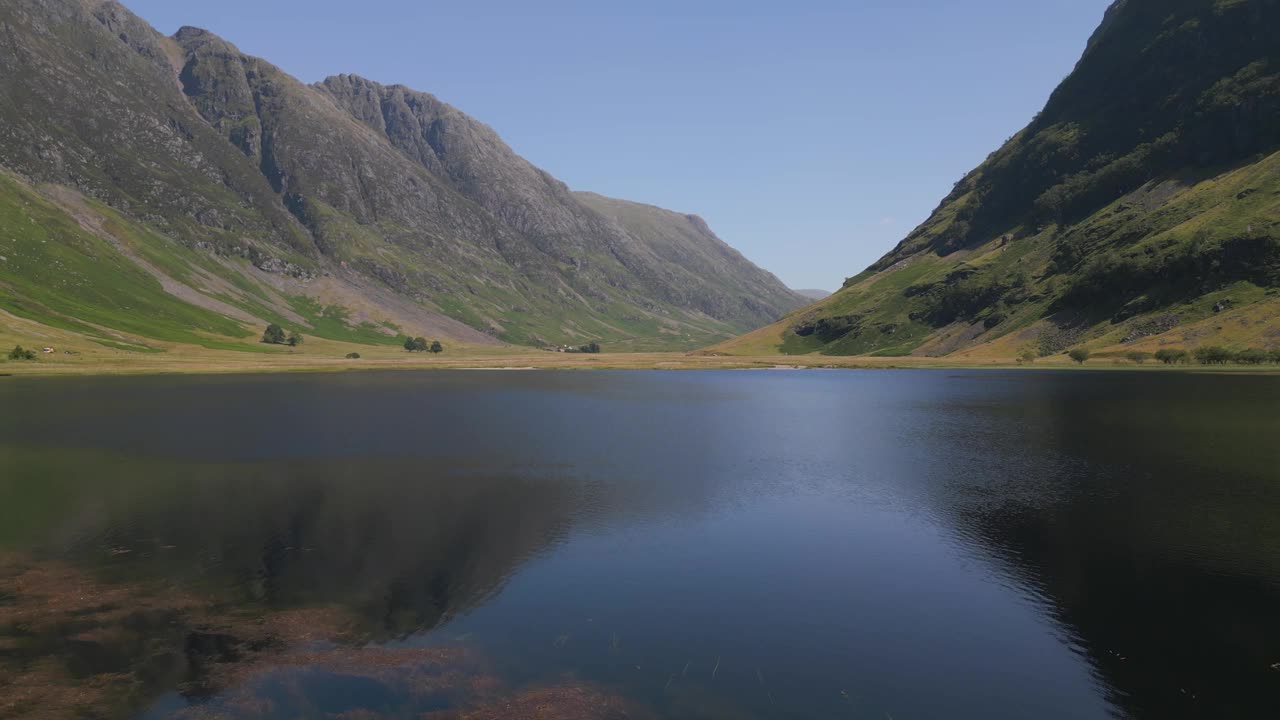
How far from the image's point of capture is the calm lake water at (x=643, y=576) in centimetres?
2575

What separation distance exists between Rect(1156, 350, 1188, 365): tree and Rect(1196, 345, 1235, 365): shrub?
13.2ft

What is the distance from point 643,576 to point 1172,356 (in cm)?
21344

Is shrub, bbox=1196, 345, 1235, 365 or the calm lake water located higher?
shrub, bbox=1196, 345, 1235, 365

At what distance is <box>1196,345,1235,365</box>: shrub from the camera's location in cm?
18675

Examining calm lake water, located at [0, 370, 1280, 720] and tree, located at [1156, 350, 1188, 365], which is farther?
tree, located at [1156, 350, 1188, 365]

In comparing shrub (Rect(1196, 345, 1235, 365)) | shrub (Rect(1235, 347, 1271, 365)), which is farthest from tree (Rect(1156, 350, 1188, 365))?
shrub (Rect(1235, 347, 1271, 365))

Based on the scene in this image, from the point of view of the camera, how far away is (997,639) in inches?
1194

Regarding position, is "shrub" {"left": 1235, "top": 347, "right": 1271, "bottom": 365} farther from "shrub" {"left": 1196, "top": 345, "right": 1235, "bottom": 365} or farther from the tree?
the tree

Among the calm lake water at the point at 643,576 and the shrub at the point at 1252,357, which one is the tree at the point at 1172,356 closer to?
the shrub at the point at 1252,357

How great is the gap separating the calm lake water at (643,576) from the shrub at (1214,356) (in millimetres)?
129283

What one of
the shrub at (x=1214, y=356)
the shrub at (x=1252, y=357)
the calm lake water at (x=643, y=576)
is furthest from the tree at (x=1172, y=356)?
the calm lake water at (x=643, y=576)

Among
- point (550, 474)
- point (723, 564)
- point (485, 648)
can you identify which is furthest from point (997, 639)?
point (550, 474)

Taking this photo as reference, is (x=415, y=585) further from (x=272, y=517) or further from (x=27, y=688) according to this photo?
(x=272, y=517)

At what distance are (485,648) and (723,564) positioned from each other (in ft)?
50.4
